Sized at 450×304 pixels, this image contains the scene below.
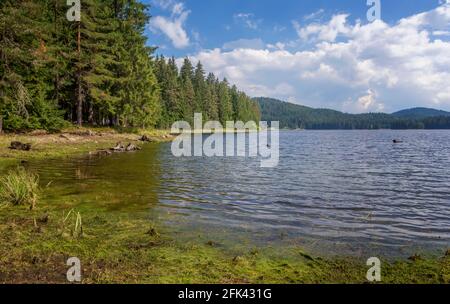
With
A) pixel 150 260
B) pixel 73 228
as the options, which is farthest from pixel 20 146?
pixel 150 260

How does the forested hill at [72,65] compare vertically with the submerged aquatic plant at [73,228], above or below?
above

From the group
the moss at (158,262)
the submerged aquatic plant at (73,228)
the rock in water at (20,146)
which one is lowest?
the moss at (158,262)

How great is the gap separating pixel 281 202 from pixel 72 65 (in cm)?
4016

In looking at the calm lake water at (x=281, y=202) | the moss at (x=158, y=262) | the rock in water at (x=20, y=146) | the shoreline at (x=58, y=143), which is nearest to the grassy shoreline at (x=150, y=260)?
the moss at (x=158, y=262)

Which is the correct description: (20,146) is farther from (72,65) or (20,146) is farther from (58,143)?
(72,65)

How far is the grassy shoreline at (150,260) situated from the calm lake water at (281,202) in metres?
0.78

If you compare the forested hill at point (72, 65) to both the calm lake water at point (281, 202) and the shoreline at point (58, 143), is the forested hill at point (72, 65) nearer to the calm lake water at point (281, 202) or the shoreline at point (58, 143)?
the shoreline at point (58, 143)

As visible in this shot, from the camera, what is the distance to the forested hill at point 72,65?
3334 centimetres

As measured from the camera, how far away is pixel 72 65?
4556 centimetres

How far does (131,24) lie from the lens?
179ft
